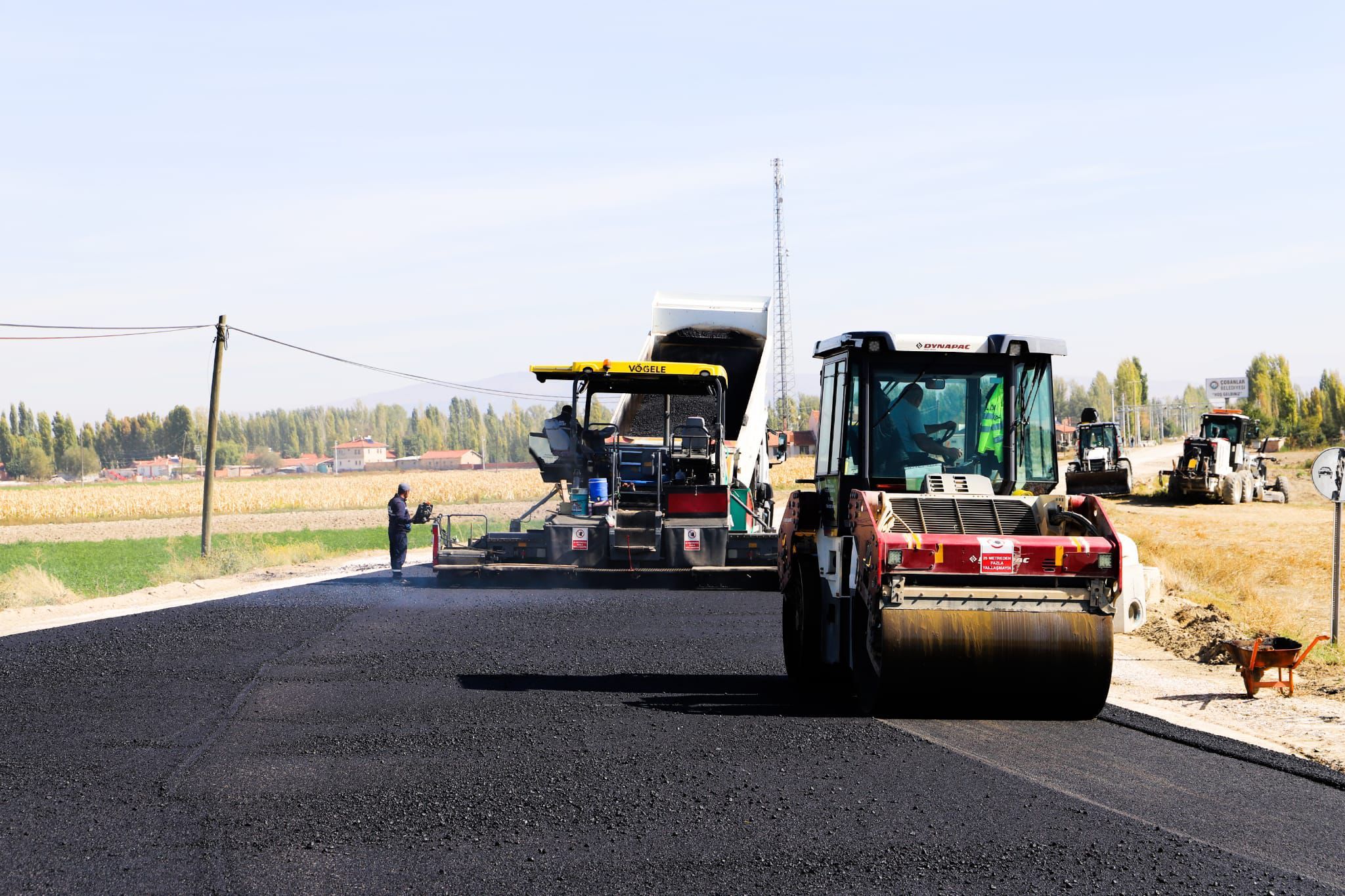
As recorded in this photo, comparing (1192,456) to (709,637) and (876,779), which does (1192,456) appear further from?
(876,779)

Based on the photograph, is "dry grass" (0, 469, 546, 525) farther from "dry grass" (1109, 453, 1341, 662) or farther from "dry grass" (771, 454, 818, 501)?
"dry grass" (1109, 453, 1341, 662)

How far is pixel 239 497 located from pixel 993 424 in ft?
197

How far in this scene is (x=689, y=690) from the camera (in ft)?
34.2

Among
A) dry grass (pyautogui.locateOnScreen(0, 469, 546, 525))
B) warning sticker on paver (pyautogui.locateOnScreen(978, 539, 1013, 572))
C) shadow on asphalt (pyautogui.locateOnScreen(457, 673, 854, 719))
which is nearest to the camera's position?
warning sticker on paver (pyautogui.locateOnScreen(978, 539, 1013, 572))

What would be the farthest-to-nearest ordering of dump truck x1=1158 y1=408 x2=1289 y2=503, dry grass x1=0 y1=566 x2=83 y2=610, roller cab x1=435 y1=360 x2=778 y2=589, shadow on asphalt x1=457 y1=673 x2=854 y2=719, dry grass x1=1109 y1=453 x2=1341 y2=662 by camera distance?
dump truck x1=1158 y1=408 x2=1289 y2=503, dry grass x1=0 y1=566 x2=83 y2=610, dry grass x1=1109 y1=453 x2=1341 y2=662, roller cab x1=435 y1=360 x2=778 y2=589, shadow on asphalt x1=457 y1=673 x2=854 y2=719

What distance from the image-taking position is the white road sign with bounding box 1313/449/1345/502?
42.1 ft

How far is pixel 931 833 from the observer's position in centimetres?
A: 651

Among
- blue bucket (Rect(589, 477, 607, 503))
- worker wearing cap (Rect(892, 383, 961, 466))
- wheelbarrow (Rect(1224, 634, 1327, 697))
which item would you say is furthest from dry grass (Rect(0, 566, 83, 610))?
wheelbarrow (Rect(1224, 634, 1327, 697))

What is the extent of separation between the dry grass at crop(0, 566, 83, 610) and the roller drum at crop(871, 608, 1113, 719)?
14.9m

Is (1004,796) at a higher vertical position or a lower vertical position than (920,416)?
lower

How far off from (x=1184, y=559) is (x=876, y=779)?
56.6 ft

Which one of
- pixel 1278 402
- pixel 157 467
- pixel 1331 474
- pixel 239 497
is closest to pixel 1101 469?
pixel 1331 474

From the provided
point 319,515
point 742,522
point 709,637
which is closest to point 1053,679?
point 709,637

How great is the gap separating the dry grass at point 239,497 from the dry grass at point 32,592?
114 ft
